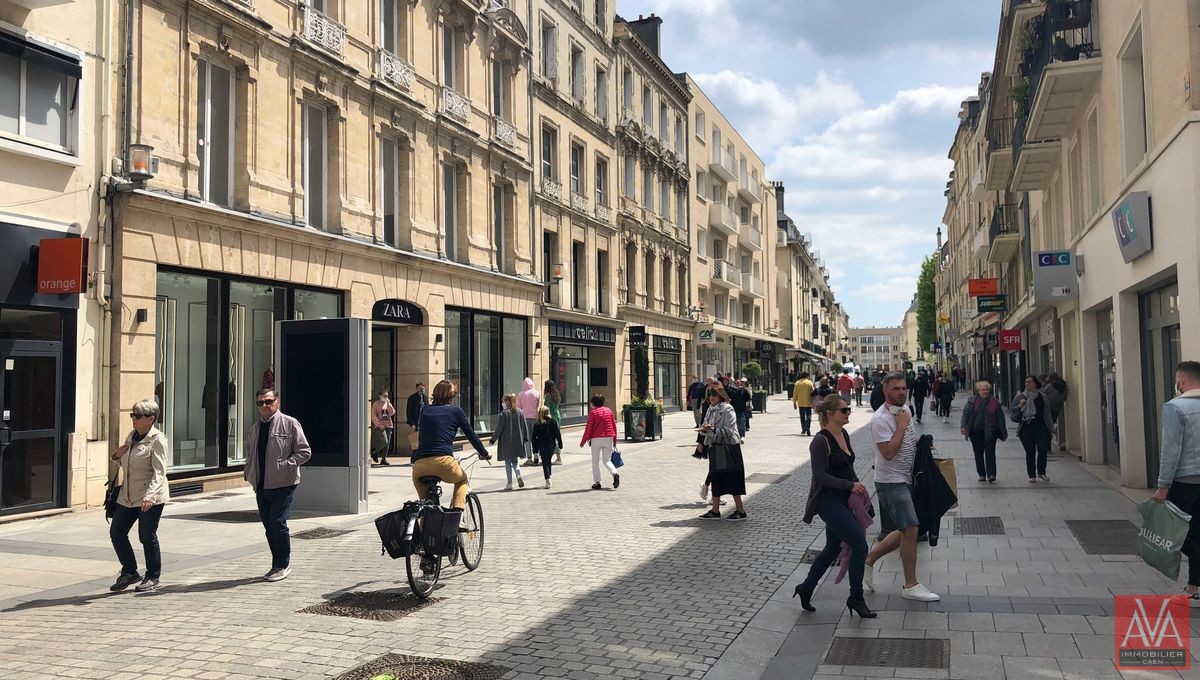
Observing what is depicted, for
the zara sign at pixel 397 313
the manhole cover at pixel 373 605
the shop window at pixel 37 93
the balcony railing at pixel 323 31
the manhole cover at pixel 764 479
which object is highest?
the balcony railing at pixel 323 31

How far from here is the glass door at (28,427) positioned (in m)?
11.1

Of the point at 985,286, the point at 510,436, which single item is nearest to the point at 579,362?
the point at 985,286

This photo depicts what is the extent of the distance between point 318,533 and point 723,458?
5.02 meters

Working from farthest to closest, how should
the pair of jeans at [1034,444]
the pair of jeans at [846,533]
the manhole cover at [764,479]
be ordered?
the manhole cover at [764,479] < the pair of jeans at [1034,444] < the pair of jeans at [846,533]

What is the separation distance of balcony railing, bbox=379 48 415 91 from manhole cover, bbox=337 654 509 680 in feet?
51.3

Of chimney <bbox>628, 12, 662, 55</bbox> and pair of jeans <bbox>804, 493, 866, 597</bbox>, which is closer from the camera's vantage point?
pair of jeans <bbox>804, 493, 866, 597</bbox>

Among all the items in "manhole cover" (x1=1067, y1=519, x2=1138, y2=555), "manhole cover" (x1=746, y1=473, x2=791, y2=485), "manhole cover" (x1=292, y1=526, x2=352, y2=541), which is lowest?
"manhole cover" (x1=292, y1=526, x2=352, y2=541)

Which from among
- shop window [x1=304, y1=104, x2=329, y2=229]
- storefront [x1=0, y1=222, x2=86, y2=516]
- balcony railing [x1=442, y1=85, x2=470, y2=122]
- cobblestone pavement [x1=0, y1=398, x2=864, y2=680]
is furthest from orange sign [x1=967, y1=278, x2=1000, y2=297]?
storefront [x1=0, y1=222, x2=86, y2=516]

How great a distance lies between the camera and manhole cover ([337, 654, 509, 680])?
5.15 m

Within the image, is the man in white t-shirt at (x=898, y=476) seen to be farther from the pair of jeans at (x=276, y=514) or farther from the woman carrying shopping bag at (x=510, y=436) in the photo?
the woman carrying shopping bag at (x=510, y=436)

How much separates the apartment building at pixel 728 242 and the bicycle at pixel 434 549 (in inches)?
1197

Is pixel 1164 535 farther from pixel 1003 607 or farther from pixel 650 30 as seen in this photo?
pixel 650 30

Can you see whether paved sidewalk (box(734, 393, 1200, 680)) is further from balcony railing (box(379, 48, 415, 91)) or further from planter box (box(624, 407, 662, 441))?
balcony railing (box(379, 48, 415, 91))

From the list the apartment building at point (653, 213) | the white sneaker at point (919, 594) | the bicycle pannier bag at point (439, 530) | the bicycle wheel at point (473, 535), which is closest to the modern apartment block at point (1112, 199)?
the white sneaker at point (919, 594)
